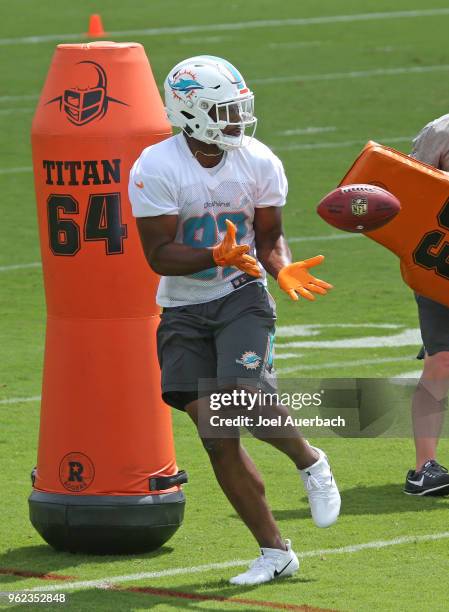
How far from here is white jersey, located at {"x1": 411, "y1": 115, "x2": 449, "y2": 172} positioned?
7.35 meters

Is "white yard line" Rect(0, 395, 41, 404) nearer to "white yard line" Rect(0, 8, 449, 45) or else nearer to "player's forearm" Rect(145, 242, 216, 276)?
"player's forearm" Rect(145, 242, 216, 276)

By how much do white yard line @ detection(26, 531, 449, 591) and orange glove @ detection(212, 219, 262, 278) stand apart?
124 cm

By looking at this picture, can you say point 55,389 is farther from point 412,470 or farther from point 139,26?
point 139,26

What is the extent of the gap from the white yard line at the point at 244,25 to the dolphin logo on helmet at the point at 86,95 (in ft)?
53.9

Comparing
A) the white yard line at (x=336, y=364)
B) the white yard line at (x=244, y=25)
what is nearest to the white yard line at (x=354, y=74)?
the white yard line at (x=244, y=25)

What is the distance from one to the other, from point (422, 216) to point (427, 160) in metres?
0.42

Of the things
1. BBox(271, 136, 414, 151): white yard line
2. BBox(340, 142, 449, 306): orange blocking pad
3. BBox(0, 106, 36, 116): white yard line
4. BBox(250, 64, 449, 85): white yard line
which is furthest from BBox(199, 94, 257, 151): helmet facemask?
BBox(250, 64, 449, 85): white yard line

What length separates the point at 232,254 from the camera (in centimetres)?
591

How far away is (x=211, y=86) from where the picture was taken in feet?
20.5

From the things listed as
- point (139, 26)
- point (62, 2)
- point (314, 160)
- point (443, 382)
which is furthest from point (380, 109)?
point (443, 382)

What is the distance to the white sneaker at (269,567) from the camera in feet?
Answer: 20.3

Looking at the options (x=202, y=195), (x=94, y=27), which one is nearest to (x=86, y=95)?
(x=202, y=195)

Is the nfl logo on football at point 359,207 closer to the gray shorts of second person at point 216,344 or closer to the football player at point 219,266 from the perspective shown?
the football player at point 219,266

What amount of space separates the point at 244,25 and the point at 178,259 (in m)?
19.1
